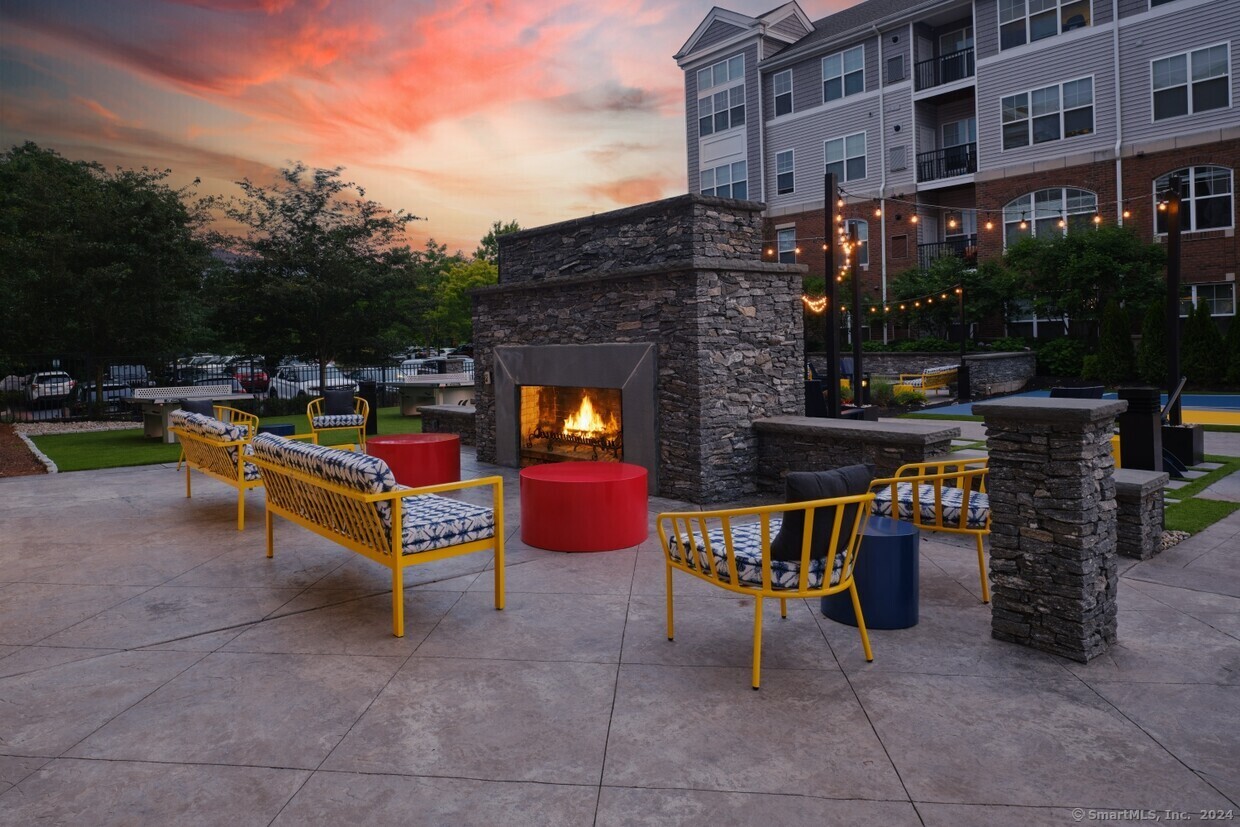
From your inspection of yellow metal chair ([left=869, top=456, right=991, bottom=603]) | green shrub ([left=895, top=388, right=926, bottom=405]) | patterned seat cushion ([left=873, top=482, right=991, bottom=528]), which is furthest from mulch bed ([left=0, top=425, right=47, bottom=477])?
green shrub ([left=895, top=388, right=926, bottom=405])

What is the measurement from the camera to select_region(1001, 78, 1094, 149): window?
861 inches

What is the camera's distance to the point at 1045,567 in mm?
3934

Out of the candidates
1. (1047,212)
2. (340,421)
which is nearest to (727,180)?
(1047,212)

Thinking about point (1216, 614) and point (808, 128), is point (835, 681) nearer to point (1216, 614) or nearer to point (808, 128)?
point (1216, 614)

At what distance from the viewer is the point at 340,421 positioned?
12.0 metres

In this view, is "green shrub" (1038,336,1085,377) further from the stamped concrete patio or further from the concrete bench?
the stamped concrete patio

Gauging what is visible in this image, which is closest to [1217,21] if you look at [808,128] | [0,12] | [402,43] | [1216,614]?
[808,128]

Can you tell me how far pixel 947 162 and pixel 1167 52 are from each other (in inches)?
262

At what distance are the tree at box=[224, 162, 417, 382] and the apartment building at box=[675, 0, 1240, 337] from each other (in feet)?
45.4

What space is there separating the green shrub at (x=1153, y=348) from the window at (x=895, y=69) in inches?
458

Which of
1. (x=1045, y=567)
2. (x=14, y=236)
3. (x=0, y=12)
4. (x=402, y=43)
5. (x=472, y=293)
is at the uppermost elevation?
(x=0, y=12)

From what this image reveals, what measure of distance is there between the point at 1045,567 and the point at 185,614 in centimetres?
513

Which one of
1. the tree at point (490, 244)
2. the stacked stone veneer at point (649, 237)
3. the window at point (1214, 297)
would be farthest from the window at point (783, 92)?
the tree at point (490, 244)

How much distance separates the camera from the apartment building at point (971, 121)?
20.0 m
